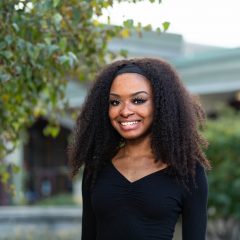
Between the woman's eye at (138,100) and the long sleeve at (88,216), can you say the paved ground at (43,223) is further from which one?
the woman's eye at (138,100)

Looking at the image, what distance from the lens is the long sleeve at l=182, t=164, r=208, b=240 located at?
3062 mm

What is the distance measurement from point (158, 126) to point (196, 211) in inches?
15.1

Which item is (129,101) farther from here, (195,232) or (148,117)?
(195,232)

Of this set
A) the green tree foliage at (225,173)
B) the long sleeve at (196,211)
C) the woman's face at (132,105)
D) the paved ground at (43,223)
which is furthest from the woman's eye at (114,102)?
the paved ground at (43,223)

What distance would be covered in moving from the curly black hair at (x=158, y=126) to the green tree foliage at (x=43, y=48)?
0.59 meters

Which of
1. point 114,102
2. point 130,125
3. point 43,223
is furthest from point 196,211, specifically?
point 43,223

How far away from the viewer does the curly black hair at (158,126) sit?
3.09 m

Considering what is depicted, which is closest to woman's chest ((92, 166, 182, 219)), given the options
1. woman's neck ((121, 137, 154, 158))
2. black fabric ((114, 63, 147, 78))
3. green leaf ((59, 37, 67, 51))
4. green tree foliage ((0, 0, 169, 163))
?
woman's neck ((121, 137, 154, 158))

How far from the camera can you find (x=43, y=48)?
13.0 ft

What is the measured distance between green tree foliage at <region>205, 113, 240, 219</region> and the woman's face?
21.0 feet

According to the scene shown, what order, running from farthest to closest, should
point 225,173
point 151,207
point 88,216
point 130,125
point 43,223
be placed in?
point 43,223, point 225,173, point 88,216, point 130,125, point 151,207

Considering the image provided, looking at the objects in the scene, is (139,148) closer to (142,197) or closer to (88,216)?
(142,197)

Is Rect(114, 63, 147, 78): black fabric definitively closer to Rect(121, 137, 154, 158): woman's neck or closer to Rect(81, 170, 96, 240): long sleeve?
Rect(121, 137, 154, 158): woman's neck

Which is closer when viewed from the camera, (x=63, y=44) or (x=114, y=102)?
(x=114, y=102)
